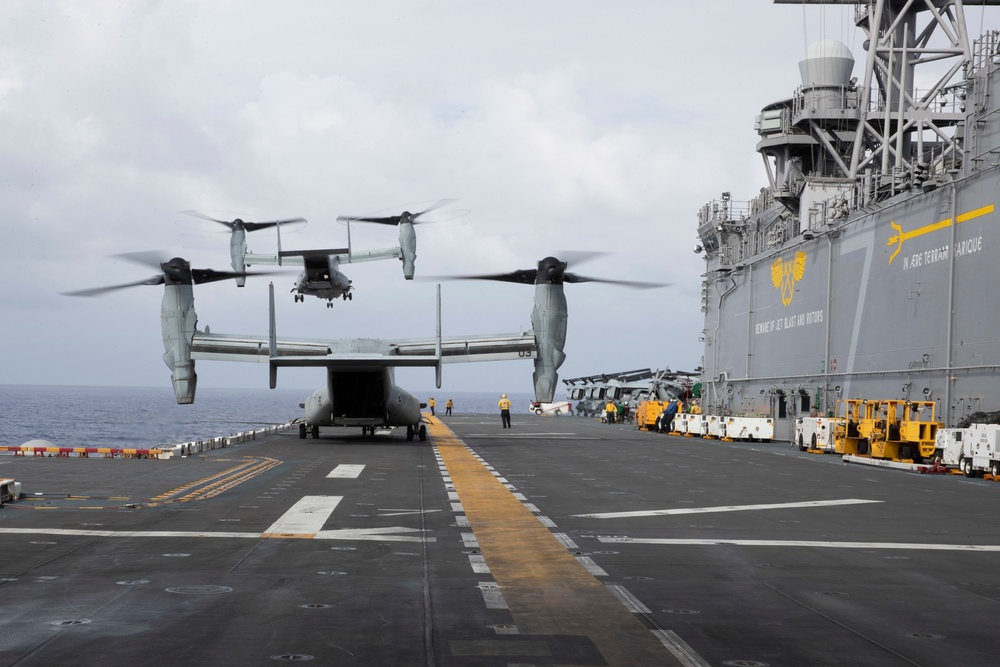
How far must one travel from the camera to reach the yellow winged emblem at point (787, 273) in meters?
44.3

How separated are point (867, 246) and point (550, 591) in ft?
105

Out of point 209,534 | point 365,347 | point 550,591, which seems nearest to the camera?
point 550,591

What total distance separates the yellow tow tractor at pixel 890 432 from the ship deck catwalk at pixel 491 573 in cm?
888

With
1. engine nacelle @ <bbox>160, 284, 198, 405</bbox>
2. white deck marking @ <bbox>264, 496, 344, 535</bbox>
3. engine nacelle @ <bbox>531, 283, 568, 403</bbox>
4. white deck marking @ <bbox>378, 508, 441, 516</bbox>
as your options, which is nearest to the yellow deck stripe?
white deck marking @ <bbox>378, 508, 441, 516</bbox>

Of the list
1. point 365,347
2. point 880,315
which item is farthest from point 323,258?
point 880,315

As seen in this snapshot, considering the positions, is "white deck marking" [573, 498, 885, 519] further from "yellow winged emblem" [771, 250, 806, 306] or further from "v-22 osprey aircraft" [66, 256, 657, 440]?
"yellow winged emblem" [771, 250, 806, 306]

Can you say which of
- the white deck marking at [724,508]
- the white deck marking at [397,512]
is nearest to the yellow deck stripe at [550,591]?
the white deck marking at [397,512]

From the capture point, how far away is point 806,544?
38.5ft

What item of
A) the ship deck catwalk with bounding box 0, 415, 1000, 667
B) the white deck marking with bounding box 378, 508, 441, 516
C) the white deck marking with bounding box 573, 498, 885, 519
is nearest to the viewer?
the ship deck catwalk with bounding box 0, 415, 1000, 667

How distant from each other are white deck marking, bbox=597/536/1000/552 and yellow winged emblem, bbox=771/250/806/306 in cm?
3315

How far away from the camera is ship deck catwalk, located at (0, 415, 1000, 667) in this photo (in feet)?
21.2

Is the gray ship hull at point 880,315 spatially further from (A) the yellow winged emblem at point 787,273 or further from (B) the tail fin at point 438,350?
(B) the tail fin at point 438,350

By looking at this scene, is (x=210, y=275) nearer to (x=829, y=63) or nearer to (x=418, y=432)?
(x=418, y=432)

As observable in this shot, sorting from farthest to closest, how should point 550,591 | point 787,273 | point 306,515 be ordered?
point 787,273 < point 306,515 < point 550,591
